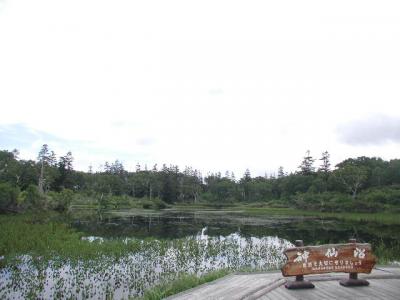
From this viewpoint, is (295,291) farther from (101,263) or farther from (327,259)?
(101,263)

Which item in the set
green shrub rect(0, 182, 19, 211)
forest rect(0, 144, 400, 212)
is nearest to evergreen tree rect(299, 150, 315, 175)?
forest rect(0, 144, 400, 212)

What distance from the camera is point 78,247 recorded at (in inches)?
755

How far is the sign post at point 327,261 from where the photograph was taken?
30.5ft

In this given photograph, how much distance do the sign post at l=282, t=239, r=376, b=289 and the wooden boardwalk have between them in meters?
0.37

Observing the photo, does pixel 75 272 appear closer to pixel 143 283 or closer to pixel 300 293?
pixel 143 283

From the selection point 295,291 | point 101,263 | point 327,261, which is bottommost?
point 101,263

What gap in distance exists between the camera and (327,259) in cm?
944

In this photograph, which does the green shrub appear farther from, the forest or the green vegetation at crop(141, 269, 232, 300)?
the green vegetation at crop(141, 269, 232, 300)

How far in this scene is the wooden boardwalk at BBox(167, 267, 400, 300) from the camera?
8453mm

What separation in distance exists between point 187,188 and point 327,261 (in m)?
97.5

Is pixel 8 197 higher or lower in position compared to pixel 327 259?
higher

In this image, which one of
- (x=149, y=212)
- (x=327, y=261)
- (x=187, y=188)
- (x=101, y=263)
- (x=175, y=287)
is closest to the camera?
(x=327, y=261)

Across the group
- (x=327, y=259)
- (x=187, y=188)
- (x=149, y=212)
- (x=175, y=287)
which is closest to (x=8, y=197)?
(x=149, y=212)

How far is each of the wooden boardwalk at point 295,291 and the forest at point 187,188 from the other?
3850 cm
